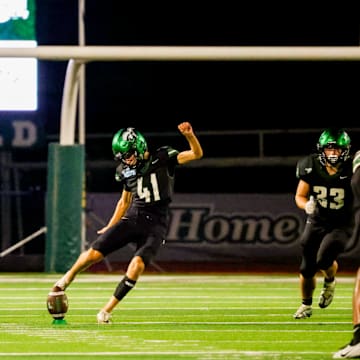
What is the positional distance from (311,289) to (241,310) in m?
1.04

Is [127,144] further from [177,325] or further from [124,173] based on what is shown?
[177,325]

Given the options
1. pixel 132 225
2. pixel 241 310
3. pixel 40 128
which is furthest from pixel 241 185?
pixel 132 225

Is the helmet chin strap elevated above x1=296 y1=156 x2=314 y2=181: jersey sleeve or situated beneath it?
elevated above

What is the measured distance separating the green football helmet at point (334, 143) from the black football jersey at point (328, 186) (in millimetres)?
198

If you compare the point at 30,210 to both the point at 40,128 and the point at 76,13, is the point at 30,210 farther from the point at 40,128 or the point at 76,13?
the point at 76,13

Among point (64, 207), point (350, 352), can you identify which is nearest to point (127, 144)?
point (350, 352)

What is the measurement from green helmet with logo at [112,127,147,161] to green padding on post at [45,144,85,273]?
795cm

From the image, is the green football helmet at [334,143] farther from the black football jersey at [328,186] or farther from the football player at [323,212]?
the black football jersey at [328,186]

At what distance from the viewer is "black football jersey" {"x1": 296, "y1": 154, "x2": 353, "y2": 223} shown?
1088 cm

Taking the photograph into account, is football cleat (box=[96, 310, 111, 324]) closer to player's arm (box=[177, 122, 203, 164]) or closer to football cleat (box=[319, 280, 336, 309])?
player's arm (box=[177, 122, 203, 164])

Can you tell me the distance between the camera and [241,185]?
78.9 ft

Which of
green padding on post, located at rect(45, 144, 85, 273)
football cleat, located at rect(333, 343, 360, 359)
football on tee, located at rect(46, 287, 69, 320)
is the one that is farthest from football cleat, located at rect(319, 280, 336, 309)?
green padding on post, located at rect(45, 144, 85, 273)

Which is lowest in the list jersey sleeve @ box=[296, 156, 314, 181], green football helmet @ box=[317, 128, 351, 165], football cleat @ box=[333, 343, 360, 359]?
football cleat @ box=[333, 343, 360, 359]

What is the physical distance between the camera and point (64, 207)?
18344mm
